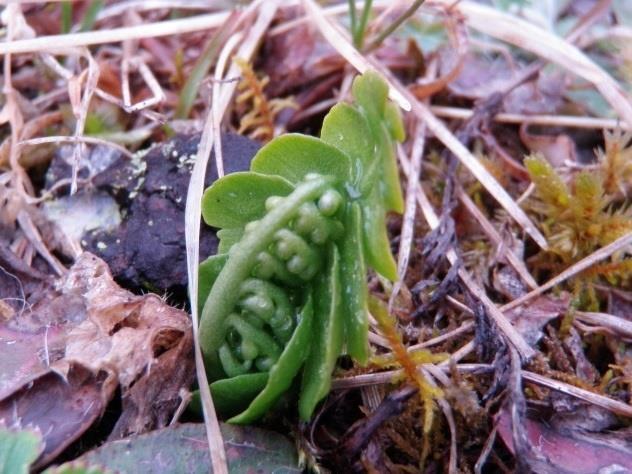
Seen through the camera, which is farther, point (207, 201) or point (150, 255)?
point (150, 255)

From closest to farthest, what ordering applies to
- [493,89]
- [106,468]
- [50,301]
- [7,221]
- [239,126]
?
[106,468]
[50,301]
[7,221]
[239,126]
[493,89]

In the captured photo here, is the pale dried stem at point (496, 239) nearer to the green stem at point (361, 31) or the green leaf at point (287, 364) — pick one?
the green stem at point (361, 31)

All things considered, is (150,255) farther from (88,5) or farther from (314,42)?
(88,5)

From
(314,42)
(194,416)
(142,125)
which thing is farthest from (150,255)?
(314,42)

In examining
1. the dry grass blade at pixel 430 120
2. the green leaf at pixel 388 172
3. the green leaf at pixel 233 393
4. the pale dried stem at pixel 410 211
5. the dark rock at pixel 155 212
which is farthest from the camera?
the dry grass blade at pixel 430 120

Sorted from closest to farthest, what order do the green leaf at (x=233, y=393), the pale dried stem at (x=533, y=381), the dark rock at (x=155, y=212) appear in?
the green leaf at (x=233, y=393)
the pale dried stem at (x=533, y=381)
the dark rock at (x=155, y=212)

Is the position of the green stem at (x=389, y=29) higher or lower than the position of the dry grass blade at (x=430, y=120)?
higher

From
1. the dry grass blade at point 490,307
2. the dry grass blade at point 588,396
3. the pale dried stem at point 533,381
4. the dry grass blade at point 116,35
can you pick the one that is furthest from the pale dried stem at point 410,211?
the dry grass blade at point 116,35

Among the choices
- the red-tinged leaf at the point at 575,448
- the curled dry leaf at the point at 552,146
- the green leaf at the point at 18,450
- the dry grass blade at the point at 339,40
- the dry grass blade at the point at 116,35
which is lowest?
the red-tinged leaf at the point at 575,448
